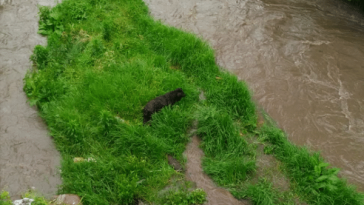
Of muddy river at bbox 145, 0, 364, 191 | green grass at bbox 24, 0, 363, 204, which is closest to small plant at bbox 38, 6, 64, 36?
green grass at bbox 24, 0, 363, 204

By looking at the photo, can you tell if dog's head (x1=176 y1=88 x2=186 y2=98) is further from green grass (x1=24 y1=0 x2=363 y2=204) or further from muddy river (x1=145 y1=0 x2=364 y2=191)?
muddy river (x1=145 y1=0 x2=364 y2=191)

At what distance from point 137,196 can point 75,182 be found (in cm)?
98

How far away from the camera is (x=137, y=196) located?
4.63m

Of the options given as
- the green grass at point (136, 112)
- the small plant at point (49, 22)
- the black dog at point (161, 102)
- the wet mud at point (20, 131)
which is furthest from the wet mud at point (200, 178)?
the small plant at point (49, 22)

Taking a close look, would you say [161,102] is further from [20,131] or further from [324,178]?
[324,178]

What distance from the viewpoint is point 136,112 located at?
19.0 feet

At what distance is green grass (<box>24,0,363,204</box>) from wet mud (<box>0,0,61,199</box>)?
8.4 inches

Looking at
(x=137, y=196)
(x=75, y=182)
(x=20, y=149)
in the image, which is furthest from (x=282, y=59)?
(x=20, y=149)

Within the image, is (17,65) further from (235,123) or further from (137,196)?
(235,123)

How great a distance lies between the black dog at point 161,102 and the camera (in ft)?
18.5

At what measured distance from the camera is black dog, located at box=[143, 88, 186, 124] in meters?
5.65

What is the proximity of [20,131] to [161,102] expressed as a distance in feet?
8.60

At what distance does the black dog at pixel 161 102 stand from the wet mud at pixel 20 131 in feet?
5.56

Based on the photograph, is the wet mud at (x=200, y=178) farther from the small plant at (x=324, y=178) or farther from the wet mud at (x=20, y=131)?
the wet mud at (x=20, y=131)
